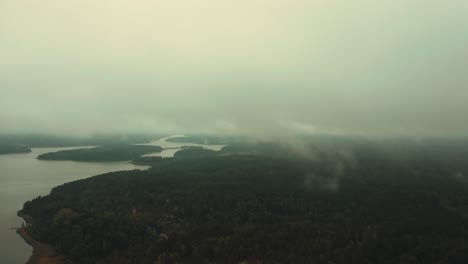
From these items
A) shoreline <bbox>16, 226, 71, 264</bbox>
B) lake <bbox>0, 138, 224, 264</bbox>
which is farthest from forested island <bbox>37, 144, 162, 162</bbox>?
shoreline <bbox>16, 226, 71, 264</bbox>

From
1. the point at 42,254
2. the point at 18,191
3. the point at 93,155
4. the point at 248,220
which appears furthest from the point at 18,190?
the point at 93,155

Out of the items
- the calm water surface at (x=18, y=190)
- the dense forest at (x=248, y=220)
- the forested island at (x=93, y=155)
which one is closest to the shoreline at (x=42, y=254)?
the calm water surface at (x=18, y=190)

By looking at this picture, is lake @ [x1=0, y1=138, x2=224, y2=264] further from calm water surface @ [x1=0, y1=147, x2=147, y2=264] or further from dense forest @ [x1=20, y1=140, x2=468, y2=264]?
dense forest @ [x1=20, y1=140, x2=468, y2=264]

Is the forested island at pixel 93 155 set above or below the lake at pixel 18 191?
above

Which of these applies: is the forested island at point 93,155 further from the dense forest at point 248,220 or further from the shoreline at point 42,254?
the shoreline at point 42,254

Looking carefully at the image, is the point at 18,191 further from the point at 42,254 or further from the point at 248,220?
the point at 248,220

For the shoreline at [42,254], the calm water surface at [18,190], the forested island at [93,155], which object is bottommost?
the shoreline at [42,254]

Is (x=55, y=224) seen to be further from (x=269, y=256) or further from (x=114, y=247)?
(x=269, y=256)
